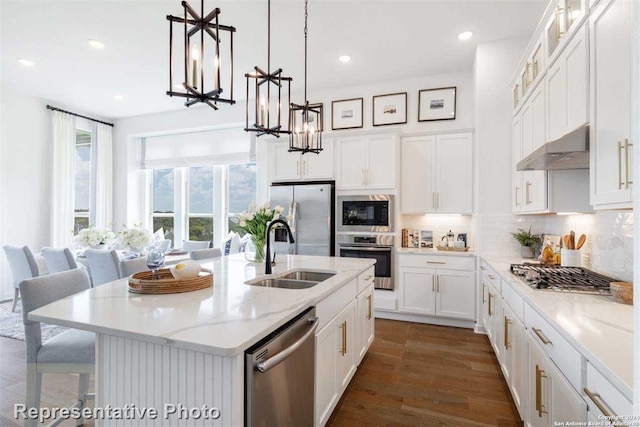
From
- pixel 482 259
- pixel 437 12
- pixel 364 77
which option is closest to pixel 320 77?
pixel 364 77

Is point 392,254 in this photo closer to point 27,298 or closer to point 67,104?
point 27,298

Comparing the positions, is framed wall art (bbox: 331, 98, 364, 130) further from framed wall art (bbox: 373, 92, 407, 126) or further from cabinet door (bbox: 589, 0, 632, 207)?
cabinet door (bbox: 589, 0, 632, 207)

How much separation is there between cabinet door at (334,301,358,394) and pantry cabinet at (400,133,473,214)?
2.26 m

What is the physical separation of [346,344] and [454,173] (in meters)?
2.76

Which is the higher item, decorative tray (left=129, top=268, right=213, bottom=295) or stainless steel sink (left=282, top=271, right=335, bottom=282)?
decorative tray (left=129, top=268, right=213, bottom=295)

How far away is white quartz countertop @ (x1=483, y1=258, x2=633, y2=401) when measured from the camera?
0.93 m

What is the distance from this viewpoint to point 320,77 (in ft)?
14.8

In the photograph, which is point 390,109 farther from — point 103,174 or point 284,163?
point 103,174

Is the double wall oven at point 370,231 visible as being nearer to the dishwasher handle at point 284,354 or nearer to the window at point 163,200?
the dishwasher handle at point 284,354

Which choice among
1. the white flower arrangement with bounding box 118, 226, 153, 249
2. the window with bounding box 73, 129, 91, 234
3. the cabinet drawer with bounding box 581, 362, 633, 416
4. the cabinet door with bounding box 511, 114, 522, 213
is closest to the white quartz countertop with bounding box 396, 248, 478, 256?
the cabinet door with bounding box 511, 114, 522, 213

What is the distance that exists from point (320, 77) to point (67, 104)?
179 inches

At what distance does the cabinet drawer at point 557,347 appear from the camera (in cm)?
115

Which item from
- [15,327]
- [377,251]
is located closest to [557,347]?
[377,251]

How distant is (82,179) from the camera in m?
6.03
